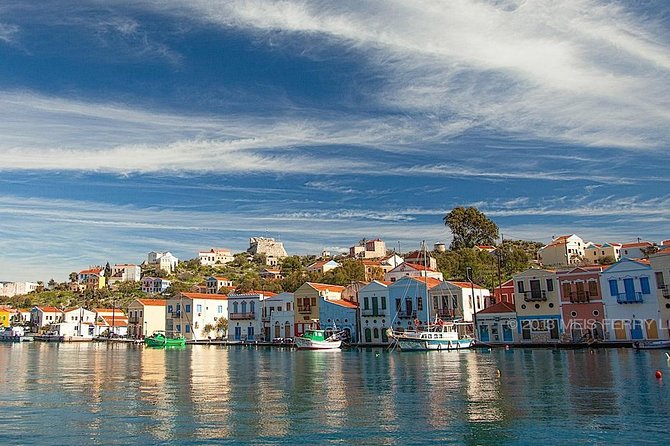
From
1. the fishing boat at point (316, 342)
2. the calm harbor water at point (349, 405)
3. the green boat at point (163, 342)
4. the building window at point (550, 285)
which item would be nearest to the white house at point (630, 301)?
the building window at point (550, 285)

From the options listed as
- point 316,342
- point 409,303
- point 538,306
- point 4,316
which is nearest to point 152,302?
point 316,342

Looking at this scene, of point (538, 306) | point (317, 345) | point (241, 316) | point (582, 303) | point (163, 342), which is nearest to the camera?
point (582, 303)

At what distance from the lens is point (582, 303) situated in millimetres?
58875

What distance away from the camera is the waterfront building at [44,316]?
11906 centimetres

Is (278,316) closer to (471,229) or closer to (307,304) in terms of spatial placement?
(307,304)

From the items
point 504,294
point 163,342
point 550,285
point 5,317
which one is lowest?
point 163,342

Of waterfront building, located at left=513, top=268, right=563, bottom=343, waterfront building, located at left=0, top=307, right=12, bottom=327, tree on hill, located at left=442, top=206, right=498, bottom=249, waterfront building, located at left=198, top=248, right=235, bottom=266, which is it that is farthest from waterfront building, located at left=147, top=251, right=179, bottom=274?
waterfront building, located at left=513, top=268, right=563, bottom=343

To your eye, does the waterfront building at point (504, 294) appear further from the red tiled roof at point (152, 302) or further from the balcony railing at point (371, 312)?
the red tiled roof at point (152, 302)

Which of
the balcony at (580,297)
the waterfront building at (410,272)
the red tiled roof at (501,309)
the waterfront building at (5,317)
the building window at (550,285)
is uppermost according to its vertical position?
the waterfront building at (410,272)

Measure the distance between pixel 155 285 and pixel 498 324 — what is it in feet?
345

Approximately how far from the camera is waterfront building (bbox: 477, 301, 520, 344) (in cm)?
6288

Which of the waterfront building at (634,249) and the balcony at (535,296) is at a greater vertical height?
the waterfront building at (634,249)

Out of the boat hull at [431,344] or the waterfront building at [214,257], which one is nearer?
the boat hull at [431,344]

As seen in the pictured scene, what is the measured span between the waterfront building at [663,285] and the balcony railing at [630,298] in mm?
1556
